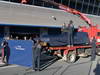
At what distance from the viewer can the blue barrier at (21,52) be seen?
14516 millimetres

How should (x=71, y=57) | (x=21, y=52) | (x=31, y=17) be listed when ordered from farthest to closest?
(x=31, y=17) < (x=71, y=57) < (x=21, y=52)

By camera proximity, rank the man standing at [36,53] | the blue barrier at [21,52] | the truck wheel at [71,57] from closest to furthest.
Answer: the man standing at [36,53]
the blue barrier at [21,52]
the truck wheel at [71,57]

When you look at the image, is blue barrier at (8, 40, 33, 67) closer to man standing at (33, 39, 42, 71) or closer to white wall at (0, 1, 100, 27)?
man standing at (33, 39, 42, 71)

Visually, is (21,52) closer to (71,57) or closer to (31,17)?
(71,57)

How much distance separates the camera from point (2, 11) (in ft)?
84.0

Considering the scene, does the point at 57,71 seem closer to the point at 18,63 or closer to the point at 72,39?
the point at 18,63

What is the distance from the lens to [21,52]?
14984 mm

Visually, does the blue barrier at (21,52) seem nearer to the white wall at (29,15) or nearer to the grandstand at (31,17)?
the grandstand at (31,17)

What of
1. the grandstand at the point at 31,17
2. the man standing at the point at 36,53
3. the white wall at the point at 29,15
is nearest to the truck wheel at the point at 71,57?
the man standing at the point at 36,53

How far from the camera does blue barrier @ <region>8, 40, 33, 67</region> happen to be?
47.6ft

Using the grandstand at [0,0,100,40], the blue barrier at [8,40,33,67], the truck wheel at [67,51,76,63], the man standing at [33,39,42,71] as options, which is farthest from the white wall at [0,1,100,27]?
the man standing at [33,39,42,71]

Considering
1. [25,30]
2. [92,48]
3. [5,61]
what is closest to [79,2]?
[25,30]

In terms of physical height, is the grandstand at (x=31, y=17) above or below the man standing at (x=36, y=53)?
Result: above

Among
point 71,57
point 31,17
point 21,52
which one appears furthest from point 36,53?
point 31,17
